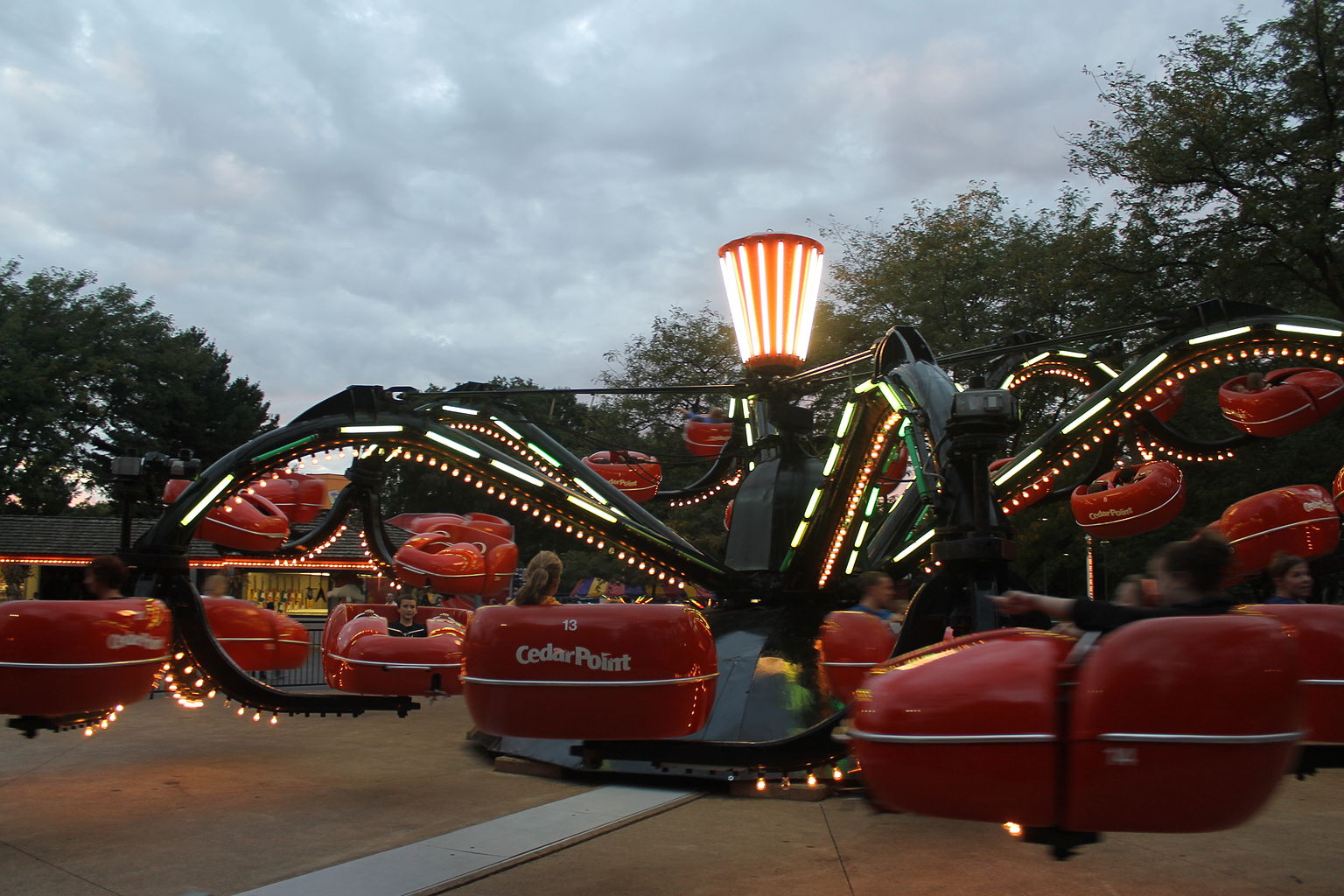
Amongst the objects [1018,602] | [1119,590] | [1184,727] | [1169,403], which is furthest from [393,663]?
[1169,403]

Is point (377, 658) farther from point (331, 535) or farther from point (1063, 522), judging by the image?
point (1063, 522)

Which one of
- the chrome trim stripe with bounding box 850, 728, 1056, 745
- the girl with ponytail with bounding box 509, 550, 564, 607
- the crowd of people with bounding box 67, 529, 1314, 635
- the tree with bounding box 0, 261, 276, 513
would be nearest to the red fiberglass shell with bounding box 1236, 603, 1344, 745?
the crowd of people with bounding box 67, 529, 1314, 635

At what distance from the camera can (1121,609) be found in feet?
9.98

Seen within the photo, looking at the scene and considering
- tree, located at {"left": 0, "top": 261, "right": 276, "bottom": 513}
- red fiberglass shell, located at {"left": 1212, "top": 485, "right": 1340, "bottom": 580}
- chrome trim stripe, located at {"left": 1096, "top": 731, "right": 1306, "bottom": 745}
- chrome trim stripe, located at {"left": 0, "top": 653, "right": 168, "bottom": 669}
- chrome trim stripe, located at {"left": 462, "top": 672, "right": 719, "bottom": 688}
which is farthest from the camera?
tree, located at {"left": 0, "top": 261, "right": 276, "bottom": 513}

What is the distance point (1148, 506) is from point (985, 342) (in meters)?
14.1

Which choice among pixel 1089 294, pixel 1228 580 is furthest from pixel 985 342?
pixel 1228 580

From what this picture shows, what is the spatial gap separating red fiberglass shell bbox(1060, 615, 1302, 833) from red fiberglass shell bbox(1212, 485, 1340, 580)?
18.8ft

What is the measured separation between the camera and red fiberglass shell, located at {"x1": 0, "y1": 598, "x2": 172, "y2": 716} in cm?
467

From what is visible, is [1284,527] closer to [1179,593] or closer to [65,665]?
[1179,593]

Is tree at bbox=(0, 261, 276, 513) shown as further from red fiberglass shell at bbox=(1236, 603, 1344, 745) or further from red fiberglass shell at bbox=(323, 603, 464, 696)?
red fiberglass shell at bbox=(1236, 603, 1344, 745)

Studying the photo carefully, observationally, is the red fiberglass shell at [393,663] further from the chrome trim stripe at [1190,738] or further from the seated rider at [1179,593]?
the chrome trim stripe at [1190,738]

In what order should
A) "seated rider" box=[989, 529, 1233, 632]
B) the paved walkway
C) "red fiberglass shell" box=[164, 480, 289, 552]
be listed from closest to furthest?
"seated rider" box=[989, 529, 1233, 632], the paved walkway, "red fiberglass shell" box=[164, 480, 289, 552]

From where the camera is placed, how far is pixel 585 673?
13.4ft

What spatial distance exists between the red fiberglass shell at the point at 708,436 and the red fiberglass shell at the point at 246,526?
5.26 m
